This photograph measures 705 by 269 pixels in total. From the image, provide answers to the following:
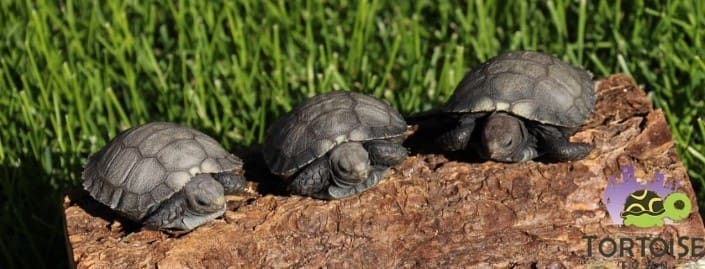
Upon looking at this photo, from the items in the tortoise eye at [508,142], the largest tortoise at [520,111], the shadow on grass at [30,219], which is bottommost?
the shadow on grass at [30,219]

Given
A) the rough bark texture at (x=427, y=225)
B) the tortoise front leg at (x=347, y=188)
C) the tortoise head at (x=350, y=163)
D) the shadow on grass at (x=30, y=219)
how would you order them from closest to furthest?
the rough bark texture at (x=427, y=225) < the tortoise head at (x=350, y=163) < the tortoise front leg at (x=347, y=188) < the shadow on grass at (x=30, y=219)

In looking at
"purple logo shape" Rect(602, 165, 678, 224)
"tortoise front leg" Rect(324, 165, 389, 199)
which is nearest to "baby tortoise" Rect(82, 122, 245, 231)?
"tortoise front leg" Rect(324, 165, 389, 199)

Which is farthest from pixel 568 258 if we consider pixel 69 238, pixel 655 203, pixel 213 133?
pixel 213 133

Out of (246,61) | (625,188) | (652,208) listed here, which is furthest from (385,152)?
(246,61)

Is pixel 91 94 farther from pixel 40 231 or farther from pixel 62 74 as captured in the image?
pixel 40 231

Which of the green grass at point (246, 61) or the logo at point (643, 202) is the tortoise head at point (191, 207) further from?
the logo at point (643, 202)

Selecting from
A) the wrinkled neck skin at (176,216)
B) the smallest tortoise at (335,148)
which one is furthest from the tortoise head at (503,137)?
the wrinkled neck skin at (176,216)

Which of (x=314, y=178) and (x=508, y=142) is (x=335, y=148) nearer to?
(x=314, y=178)
